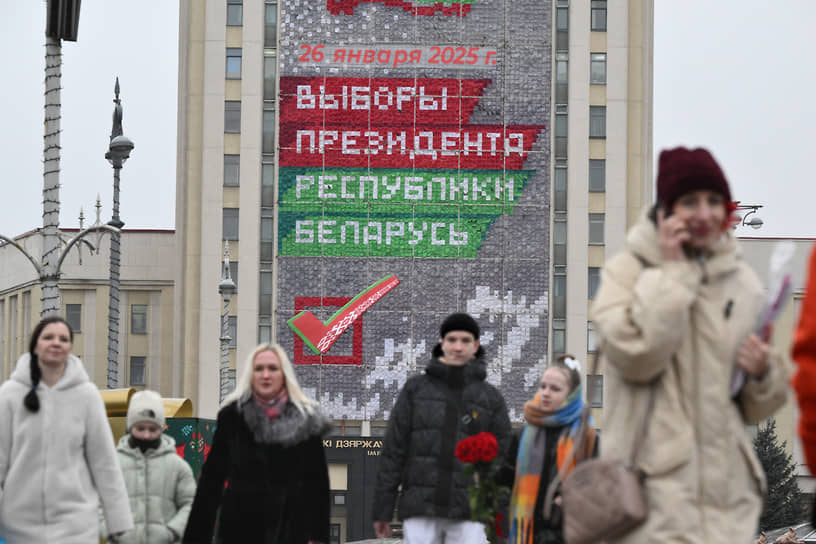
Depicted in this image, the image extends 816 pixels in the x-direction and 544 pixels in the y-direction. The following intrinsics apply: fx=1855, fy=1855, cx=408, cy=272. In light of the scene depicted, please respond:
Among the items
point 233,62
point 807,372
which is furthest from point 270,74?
point 807,372

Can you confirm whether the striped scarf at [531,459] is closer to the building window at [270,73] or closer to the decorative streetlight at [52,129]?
the decorative streetlight at [52,129]

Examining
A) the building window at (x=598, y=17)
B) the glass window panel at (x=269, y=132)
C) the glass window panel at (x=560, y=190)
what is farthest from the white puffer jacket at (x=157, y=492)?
the building window at (x=598, y=17)

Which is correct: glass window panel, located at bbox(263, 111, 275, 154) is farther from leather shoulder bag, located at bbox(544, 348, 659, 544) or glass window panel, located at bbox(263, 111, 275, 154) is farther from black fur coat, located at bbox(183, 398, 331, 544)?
leather shoulder bag, located at bbox(544, 348, 659, 544)

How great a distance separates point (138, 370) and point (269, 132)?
1516 cm

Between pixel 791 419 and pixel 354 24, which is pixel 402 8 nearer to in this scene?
pixel 354 24

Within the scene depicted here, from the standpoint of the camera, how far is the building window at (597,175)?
70.2m

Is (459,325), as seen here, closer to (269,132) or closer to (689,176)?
(689,176)

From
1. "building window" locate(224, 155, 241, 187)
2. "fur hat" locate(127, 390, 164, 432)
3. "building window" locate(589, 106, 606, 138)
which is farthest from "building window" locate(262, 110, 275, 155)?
"fur hat" locate(127, 390, 164, 432)

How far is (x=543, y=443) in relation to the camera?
10.5 meters

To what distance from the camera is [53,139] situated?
19.8m

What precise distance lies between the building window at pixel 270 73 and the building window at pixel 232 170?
262cm

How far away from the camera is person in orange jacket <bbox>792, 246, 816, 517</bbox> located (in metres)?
5.07

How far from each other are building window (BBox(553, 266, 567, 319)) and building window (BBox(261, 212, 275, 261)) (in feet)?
35.0

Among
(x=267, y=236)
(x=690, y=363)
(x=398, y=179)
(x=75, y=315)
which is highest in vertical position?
(x=398, y=179)
